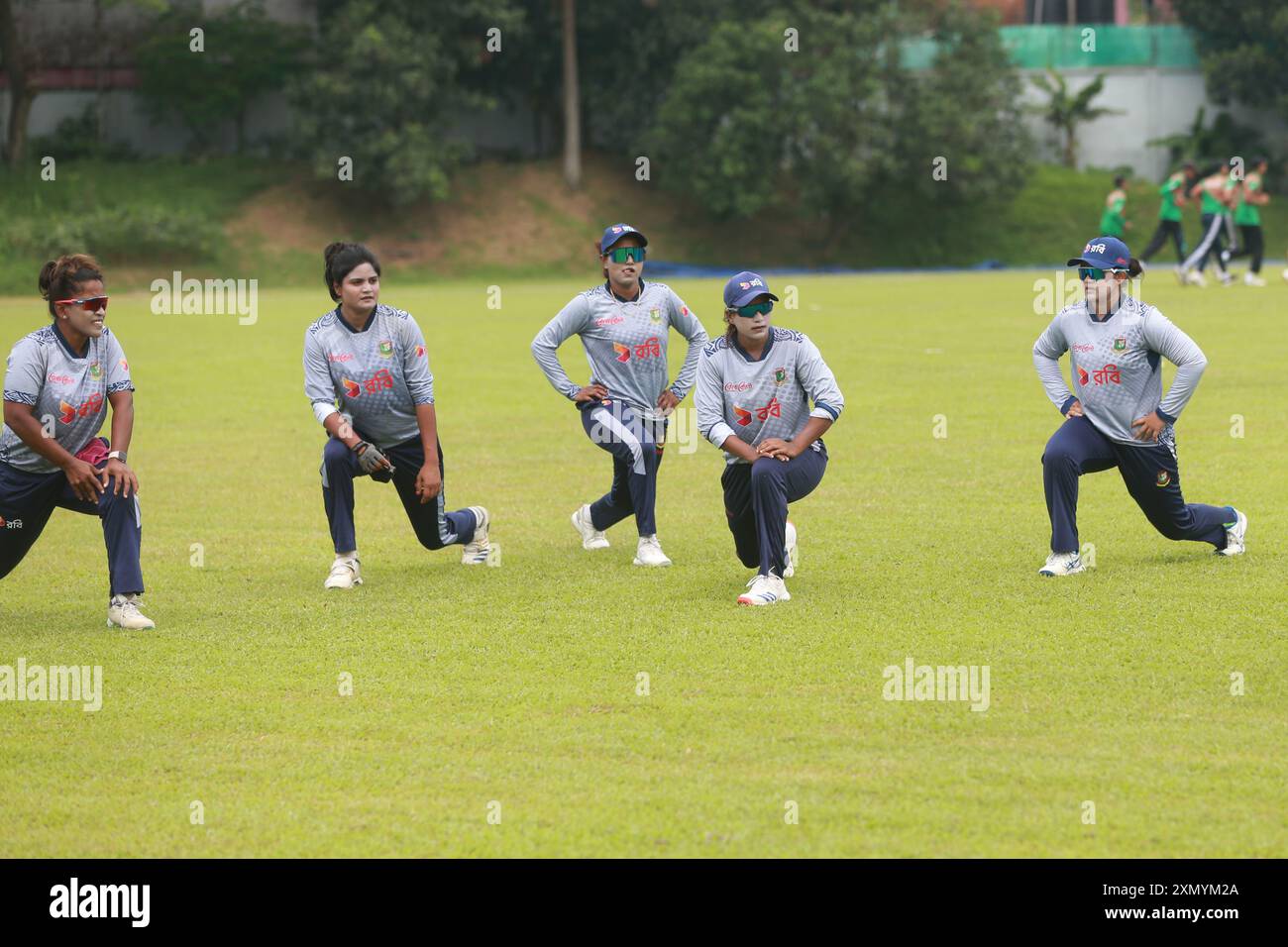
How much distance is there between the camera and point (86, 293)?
28.7 ft

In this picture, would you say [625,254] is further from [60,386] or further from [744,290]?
[60,386]

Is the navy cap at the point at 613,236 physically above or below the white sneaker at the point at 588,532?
above

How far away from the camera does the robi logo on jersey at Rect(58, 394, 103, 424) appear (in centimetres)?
881

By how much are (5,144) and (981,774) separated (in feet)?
161

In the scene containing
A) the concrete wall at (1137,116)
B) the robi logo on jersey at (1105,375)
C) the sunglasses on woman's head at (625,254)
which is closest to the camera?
the robi logo on jersey at (1105,375)

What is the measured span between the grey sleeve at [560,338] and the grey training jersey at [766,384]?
4.78 feet

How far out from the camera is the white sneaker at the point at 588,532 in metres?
11.2

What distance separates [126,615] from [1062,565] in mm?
5205

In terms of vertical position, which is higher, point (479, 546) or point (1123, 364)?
point (1123, 364)

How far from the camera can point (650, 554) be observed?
34.5 ft

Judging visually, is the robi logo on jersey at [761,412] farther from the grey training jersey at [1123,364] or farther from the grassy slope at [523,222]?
the grassy slope at [523,222]

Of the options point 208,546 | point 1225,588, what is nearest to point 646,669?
point 1225,588

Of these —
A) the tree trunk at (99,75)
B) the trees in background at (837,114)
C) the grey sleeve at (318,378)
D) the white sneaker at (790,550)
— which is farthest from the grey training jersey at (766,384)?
the tree trunk at (99,75)

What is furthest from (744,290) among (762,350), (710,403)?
(710,403)
